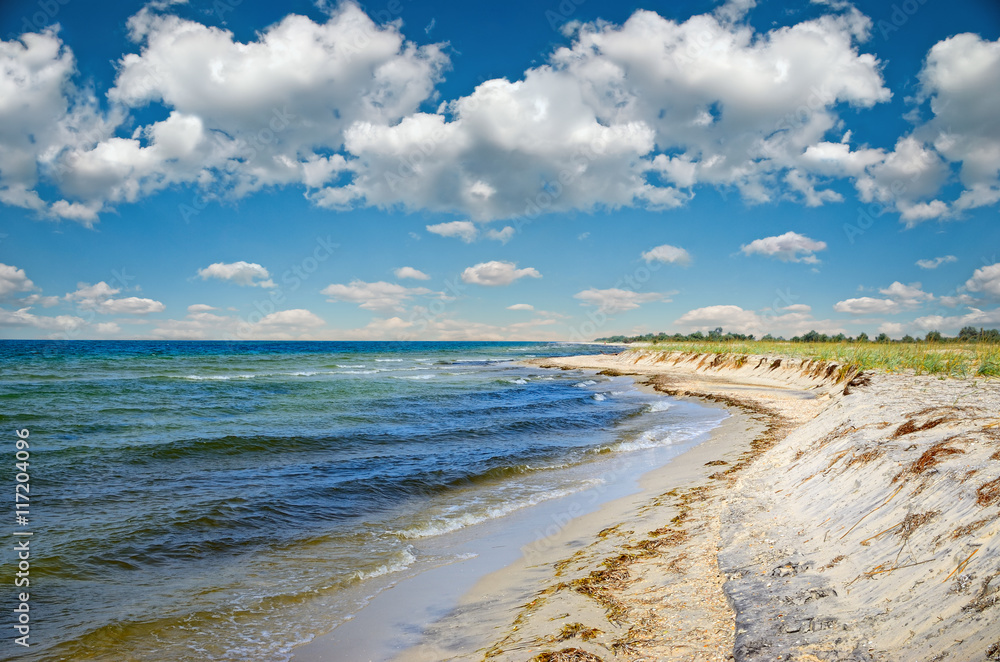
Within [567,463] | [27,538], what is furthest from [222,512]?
[567,463]

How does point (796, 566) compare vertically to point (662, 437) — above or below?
above

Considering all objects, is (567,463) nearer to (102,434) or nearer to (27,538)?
(27,538)

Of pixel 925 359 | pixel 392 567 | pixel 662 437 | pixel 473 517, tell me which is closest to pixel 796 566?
pixel 392 567

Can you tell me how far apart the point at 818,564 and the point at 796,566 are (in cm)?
19

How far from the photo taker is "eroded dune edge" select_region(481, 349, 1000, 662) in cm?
318

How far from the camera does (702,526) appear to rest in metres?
6.69

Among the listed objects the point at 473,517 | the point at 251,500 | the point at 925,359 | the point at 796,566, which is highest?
the point at 925,359

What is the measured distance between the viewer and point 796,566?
4.54 metres

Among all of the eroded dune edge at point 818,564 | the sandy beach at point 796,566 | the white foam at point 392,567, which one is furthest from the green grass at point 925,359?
the white foam at point 392,567

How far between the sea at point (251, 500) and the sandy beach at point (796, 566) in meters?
2.14

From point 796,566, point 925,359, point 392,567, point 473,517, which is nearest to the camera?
point 796,566

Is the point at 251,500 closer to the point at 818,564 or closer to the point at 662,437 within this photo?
the point at 818,564

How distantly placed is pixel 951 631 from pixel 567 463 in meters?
10.5

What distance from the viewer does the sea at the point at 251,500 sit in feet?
18.2
